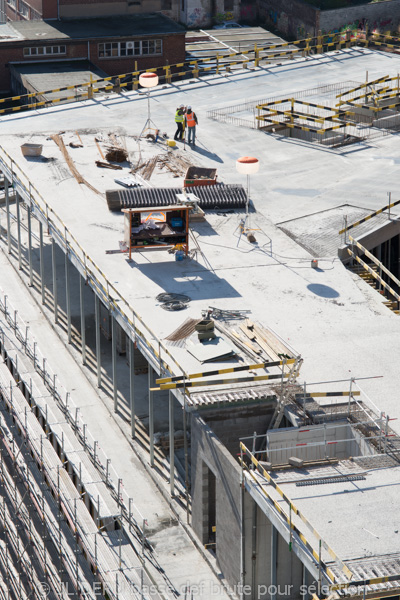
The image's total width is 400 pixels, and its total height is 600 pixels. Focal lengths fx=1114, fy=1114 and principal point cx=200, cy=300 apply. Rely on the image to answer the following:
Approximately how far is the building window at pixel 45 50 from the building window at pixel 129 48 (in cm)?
285

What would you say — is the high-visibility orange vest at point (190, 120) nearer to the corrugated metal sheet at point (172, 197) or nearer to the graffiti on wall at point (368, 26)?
the corrugated metal sheet at point (172, 197)

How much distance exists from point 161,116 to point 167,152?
6836 millimetres

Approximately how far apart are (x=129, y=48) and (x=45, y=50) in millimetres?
5904

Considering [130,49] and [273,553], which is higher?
[130,49]

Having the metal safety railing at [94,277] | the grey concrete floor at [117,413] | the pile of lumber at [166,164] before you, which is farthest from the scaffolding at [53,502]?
the pile of lumber at [166,164]

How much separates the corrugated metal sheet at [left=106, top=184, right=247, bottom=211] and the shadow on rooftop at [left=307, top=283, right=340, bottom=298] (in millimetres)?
7378

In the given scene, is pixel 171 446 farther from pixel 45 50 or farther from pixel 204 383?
pixel 45 50

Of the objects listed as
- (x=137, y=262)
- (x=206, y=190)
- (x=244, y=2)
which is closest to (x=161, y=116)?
(x=206, y=190)

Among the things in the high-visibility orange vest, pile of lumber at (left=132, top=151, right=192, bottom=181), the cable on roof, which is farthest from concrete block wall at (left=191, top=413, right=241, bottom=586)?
the high-visibility orange vest

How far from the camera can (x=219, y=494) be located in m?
30.3

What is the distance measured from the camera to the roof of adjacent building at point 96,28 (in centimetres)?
7544

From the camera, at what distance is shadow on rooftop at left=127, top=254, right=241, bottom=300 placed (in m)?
38.8

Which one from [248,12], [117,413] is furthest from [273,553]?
[248,12]

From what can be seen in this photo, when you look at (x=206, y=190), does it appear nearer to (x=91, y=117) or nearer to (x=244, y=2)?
(x=91, y=117)
